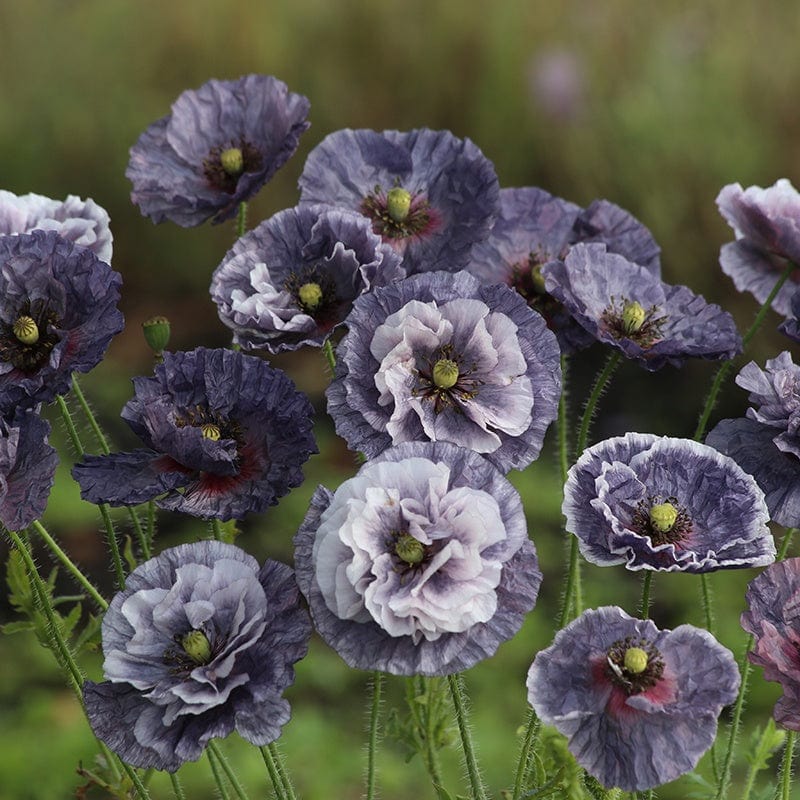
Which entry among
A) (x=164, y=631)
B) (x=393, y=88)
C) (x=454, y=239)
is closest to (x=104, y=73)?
(x=393, y=88)

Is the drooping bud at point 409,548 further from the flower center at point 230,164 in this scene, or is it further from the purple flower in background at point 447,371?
the flower center at point 230,164

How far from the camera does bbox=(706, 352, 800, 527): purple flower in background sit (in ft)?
4.16

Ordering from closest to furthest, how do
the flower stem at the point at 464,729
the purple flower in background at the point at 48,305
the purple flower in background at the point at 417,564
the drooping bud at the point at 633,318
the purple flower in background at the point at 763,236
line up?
1. the purple flower in background at the point at 417,564
2. the flower stem at the point at 464,729
3. the purple flower in background at the point at 48,305
4. the drooping bud at the point at 633,318
5. the purple flower in background at the point at 763,236

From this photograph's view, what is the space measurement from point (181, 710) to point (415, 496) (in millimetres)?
277

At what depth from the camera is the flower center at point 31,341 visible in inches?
52.6

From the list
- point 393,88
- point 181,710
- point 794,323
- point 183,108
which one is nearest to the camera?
point 181,710

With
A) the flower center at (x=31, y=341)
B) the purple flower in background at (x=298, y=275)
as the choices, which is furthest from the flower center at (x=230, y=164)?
the flower center at (x=31, y=341)

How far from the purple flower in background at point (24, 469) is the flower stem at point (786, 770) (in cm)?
77

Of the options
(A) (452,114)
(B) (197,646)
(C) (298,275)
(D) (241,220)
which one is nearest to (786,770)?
(B) (197,646)

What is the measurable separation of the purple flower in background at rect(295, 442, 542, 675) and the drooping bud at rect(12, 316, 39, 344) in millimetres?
380

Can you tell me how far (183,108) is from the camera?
1658 millimetres

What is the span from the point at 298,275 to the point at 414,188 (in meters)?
0.26

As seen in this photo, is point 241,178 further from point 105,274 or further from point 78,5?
point 78,5

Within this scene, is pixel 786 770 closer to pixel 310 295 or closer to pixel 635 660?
pixel 635 660
